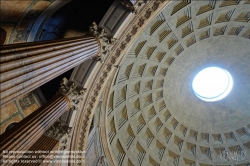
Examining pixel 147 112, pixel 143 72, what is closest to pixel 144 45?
pixel 143 72

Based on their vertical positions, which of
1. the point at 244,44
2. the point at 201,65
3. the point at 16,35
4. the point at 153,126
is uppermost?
the point at 244,44

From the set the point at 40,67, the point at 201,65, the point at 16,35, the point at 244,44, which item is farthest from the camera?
the point at 201,65

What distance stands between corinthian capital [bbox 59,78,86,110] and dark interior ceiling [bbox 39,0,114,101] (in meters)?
2.18

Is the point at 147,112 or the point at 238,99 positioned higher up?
the point at 238,99

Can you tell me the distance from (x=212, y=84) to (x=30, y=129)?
1622cm

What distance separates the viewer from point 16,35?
25.1 ft

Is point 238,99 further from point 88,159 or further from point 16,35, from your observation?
point 16,35

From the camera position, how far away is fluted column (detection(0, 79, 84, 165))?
482 cm

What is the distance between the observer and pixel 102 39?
7.86m

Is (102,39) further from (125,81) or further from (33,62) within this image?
(125,81)

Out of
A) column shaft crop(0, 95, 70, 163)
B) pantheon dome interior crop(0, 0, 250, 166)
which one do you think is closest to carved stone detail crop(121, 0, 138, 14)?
pantheon dome interior crop(0, 0, 250, 166)

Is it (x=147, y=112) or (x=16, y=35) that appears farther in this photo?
(x=147, y=112)

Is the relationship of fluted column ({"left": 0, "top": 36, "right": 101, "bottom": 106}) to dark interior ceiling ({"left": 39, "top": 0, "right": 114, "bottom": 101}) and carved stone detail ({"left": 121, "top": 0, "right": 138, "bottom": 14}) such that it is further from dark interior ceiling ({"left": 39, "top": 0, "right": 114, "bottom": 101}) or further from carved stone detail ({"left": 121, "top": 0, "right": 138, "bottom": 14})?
dark interior ceiling ({"left": 39, "top": 0, "right": 114, "bottom": 101})

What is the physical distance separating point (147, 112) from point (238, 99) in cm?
754
